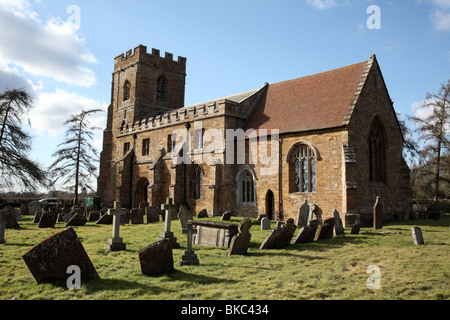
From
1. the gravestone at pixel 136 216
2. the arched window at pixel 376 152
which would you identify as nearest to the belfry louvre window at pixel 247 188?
the gravestone at pixel 136 216

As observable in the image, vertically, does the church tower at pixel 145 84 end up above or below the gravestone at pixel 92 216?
above

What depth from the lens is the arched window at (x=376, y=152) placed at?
1972 centimetres

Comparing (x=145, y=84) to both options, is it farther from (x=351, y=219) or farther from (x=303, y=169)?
(x=351, y=219)

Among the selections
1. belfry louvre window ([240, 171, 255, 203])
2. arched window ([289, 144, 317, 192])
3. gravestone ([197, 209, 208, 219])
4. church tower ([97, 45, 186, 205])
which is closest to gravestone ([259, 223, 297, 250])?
→ arched window ([289, 144, 317, 192])

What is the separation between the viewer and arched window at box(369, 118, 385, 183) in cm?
1972

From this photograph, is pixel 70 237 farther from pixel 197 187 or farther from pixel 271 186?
pixel 197 187

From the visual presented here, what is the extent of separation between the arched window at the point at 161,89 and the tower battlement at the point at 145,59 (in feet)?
5.67

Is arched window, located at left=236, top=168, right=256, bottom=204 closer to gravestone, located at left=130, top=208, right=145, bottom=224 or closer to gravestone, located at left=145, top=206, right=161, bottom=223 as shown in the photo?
gravestone, located at left=145, top=206, right=161, bottom=223

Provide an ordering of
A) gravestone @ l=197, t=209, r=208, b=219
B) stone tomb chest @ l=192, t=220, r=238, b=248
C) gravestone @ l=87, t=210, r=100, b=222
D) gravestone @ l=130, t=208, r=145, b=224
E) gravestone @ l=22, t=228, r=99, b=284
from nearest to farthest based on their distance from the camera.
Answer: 1. gravestone @ l=22, t=228, r=99, b=284
2. stone tomb chest @ l=192, t=220, r=238, b=248
3. gravestone @ l=130, t=208, r=145, b=224
4. gravestone @ l=87, t=210, r=100, b=222
5. gravestone @ l=197, t=209, r=208, b=219

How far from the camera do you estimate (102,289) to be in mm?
6398

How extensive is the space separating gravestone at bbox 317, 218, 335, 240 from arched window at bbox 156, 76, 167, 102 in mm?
25557

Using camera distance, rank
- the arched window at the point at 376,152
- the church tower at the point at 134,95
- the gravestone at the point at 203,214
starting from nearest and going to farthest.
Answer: the arched window at the point at 376,152 → the gravestone at the point at 203,214 → the church tower at the point at 134,95

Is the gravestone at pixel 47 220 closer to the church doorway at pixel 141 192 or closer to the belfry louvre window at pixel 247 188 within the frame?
the belfry louvre window at pixel 247 188

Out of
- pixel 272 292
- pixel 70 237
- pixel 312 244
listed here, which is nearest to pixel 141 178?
pixel 312 244
